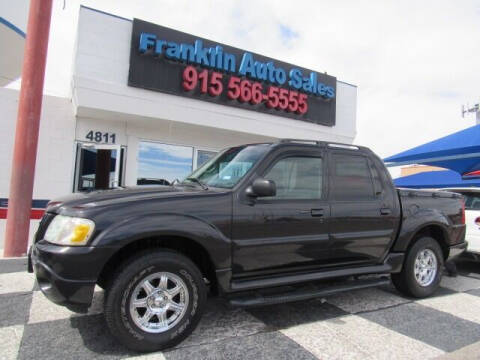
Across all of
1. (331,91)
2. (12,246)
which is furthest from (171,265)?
(331,91)

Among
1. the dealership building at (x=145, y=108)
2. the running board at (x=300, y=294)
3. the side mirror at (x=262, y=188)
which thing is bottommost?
the running board at (x=300, y=294)

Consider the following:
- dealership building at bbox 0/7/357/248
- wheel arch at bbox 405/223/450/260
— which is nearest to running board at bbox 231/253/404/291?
wheel arch at bbox 405/223/450/260

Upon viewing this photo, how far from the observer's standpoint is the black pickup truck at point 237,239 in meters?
2.80

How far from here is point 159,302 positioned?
2959 millimetres

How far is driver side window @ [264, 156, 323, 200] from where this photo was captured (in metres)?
3.68

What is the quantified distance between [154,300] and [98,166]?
6747mm

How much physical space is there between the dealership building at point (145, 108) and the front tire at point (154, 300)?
4565mm

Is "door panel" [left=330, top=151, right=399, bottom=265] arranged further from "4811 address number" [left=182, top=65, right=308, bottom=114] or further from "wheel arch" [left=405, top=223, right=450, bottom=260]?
"4811 address number" [left=182, top=65, right=308, bottom=114]

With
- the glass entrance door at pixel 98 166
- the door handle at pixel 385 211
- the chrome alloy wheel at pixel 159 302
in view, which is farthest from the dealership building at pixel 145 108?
the door handle at pixel 385 211

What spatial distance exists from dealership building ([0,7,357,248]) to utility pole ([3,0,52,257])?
1.08 m

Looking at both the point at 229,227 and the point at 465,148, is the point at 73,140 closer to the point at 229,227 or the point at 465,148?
the point at 229,227

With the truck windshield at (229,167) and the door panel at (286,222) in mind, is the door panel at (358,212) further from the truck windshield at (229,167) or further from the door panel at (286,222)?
the truck windshield at (229,167)

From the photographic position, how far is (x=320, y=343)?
318cm

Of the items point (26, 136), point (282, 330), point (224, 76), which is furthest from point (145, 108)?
point (282, 330)
